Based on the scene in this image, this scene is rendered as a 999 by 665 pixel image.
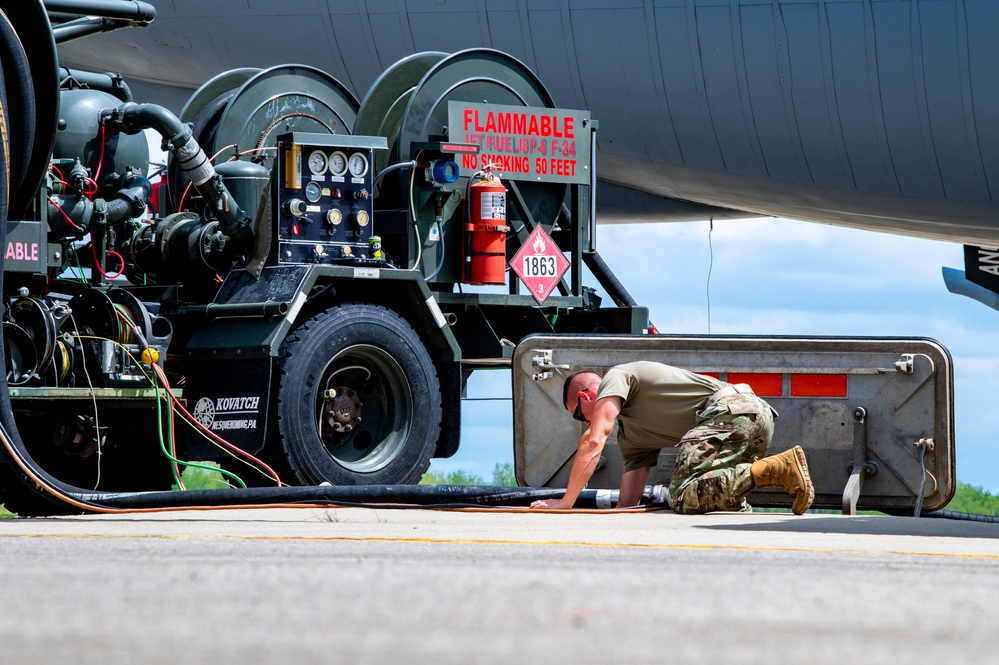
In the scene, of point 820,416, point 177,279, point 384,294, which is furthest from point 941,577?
point 177,279

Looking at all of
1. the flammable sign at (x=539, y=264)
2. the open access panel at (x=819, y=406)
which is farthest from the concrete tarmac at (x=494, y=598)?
the flammable sign at (x=539, y=264)

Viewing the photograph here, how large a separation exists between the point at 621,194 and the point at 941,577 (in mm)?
12701

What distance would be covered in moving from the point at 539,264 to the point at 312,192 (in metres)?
1.87

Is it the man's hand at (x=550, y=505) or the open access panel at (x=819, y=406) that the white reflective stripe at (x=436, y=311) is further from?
the man's hand at (x=550, y=505)

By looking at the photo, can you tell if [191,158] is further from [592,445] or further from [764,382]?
[764,382]

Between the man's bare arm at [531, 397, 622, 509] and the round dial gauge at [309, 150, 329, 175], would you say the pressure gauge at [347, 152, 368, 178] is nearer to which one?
the round dial gauge at [309, 150, 329, 175]

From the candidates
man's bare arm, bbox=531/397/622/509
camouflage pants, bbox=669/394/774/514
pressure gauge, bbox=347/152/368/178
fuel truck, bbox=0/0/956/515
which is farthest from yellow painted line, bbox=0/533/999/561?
pressure gauge, bbox=347/152/368/178

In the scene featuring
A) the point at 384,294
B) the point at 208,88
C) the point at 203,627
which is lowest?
the point at 203,627

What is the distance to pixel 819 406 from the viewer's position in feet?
25.9

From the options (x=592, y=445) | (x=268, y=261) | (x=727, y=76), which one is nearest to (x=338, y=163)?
(x=268, y=261)

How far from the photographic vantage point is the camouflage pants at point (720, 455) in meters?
7.20

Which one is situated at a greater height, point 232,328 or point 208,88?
point 208,88

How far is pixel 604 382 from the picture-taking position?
7266mm

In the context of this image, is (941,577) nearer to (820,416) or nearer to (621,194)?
(820,416)
